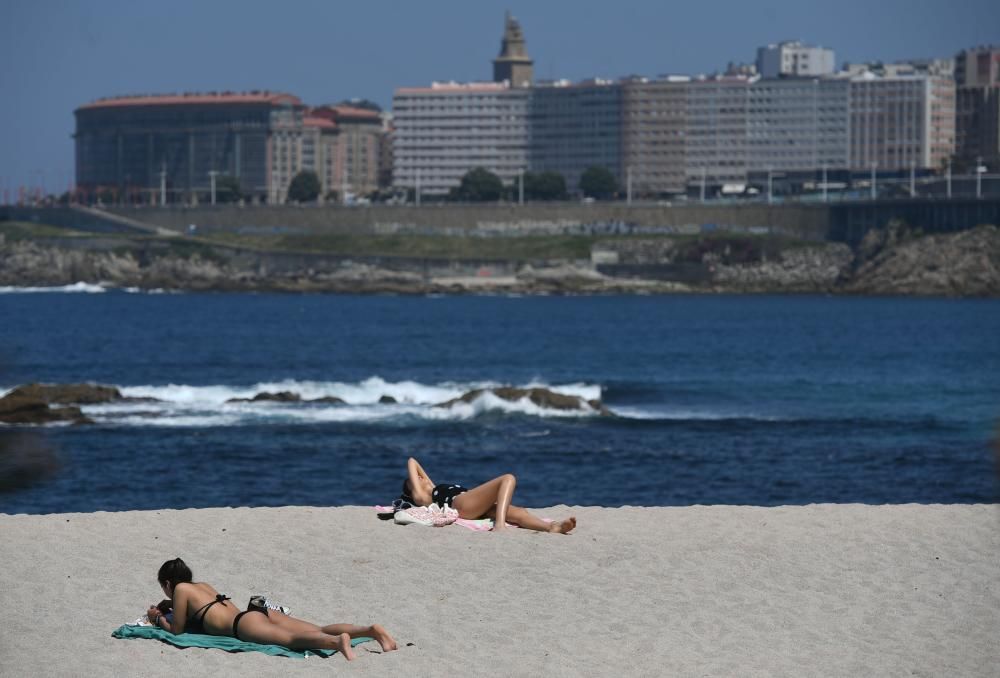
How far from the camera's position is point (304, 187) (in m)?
196

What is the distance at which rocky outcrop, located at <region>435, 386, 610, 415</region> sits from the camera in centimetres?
3728

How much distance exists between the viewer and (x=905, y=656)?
38.1ft

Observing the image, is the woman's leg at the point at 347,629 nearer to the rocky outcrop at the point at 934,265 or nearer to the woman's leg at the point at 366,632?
the woman's leg at the point at 366,632

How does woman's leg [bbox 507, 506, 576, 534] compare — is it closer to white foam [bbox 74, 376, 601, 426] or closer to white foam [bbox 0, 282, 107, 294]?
white foam [bbox 74, 376, 601, 426]

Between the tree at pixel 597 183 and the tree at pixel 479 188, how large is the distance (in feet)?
31.8

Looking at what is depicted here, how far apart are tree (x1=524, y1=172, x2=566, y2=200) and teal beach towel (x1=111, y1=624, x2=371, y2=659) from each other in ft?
563

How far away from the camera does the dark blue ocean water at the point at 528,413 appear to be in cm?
2606

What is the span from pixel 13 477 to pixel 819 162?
192990 millimetres

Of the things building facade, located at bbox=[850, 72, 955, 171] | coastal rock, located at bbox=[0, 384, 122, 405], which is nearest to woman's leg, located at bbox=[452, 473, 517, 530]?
coastal rock, located at bbox=[0, 384, 122, 405]

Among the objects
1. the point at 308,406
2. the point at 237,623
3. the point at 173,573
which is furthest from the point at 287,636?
the point at 308,406

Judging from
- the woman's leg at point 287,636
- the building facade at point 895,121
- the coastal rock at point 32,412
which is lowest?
the coastal rock at point 32,412

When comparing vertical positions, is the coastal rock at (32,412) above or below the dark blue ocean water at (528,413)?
above

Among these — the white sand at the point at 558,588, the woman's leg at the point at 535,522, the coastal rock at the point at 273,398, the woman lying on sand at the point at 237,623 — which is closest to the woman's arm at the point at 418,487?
the white sand at the point at 558,588

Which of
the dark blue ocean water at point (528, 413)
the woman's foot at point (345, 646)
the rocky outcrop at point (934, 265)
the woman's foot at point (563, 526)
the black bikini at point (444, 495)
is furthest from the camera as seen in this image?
the rocky outcrop at point (934, 265)
